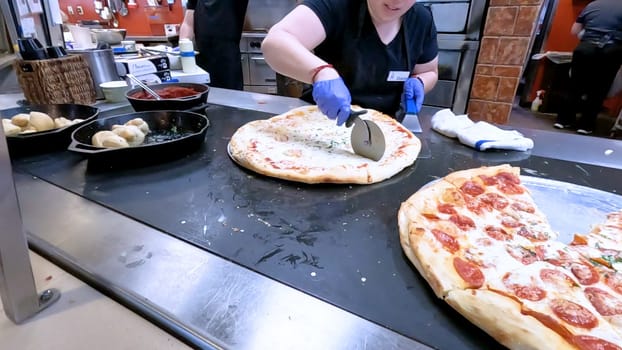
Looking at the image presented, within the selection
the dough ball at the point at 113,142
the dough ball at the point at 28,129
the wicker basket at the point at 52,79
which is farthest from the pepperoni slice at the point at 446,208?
the wicker basket at the point at 52,79

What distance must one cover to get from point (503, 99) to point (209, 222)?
7.76ft

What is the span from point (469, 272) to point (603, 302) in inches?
7.5

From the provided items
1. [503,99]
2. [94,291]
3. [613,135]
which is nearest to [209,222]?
[94,291]

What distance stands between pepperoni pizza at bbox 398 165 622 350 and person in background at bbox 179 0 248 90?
221 centimetres

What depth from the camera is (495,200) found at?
781 millimetres

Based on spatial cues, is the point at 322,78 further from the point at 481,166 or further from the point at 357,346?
the point at 357,346

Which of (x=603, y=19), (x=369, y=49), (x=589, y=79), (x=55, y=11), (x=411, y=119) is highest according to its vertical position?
(x=603, y=19)

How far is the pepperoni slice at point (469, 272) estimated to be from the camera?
531 mm

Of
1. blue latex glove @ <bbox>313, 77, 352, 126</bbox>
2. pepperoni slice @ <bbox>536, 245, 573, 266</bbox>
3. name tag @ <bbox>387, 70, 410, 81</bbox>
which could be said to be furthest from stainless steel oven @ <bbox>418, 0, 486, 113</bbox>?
pepperoni slice @ <bbox>536, 245, 573, 266</bbox>

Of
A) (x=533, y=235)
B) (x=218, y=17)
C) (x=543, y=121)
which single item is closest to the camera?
(x=533, y=235)

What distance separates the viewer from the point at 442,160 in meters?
0.98

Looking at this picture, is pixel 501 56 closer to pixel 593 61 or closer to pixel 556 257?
pixel 556 257

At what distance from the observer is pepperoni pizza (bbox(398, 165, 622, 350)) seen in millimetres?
453

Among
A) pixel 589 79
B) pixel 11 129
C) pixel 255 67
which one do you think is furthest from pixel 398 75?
pixel 589 79
